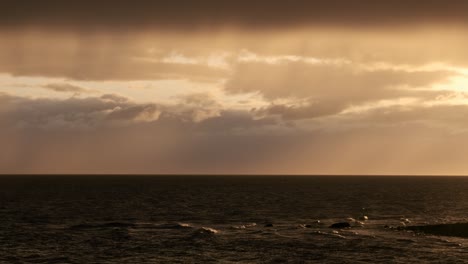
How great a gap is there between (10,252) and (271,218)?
194ft

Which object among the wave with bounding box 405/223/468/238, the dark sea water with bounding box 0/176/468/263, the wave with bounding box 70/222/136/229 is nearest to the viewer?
the dark sea water with bounding box 0/176/468/263

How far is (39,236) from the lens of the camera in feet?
280

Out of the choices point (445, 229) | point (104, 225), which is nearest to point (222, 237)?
point (104, 225)

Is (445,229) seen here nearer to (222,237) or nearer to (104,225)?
(222,237)

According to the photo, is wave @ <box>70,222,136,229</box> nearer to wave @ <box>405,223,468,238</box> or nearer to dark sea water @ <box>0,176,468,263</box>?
dark sea water @ <box>0,176,468,263</box>

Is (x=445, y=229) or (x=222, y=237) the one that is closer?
(x=222, y=237)

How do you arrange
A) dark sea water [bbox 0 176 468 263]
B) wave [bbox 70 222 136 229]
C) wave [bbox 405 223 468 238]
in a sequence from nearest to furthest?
dark sea water [bbox 0 176 468 263], wave [bbox 405 223 468 238], wave [bbox 70 222 136 229]

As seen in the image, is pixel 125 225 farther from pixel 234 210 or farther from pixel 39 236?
pixel 234 210

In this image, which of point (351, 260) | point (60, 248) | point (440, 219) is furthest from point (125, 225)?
point (440, 219)

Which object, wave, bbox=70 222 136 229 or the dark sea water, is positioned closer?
the dark sea water

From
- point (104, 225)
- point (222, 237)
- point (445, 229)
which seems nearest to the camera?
point (222, 237)

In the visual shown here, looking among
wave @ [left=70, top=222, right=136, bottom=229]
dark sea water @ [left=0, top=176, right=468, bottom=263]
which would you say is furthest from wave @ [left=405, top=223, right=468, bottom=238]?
wave @ [left=70, top=222, right=136, bottom=229]

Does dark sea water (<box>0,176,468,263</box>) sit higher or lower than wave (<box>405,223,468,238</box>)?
lower

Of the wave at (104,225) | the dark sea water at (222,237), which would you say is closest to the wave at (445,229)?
the dark sea water at (222,237)
